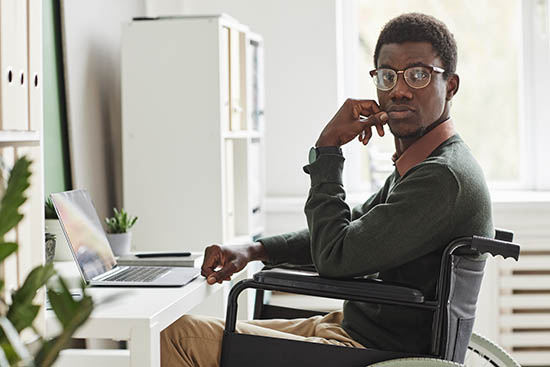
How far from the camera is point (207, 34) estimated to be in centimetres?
271

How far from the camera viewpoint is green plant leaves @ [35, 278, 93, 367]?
25.8 inches

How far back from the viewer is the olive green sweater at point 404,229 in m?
1.63

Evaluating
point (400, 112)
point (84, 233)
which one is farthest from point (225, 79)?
point (400, 112)

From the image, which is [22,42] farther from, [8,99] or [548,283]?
[548,283]

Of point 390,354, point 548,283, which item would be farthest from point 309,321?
point 548,283

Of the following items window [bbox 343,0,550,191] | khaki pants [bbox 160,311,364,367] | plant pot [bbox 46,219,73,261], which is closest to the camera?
khaki pants [bbox 160,311,364,367]

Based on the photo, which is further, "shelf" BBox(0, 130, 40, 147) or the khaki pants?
the khaki pants

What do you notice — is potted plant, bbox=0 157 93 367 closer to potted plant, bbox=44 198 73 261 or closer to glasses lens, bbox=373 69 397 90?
glasses lens, bbox=373 69 397 90

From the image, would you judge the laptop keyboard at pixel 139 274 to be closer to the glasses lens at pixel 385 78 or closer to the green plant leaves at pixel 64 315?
the glasses lens at pixel 385 78

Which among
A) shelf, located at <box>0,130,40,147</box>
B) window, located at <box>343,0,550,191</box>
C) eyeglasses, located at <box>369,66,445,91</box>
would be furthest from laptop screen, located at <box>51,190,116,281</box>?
window, located at <box>343,0,550,191</box>

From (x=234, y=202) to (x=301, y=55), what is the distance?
84cm

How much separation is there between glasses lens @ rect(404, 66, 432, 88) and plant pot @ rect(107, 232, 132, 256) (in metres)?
1.02

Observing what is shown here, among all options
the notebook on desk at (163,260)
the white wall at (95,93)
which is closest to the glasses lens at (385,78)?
the notebook on desk at (163,260)

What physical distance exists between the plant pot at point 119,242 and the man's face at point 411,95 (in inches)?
36.8
